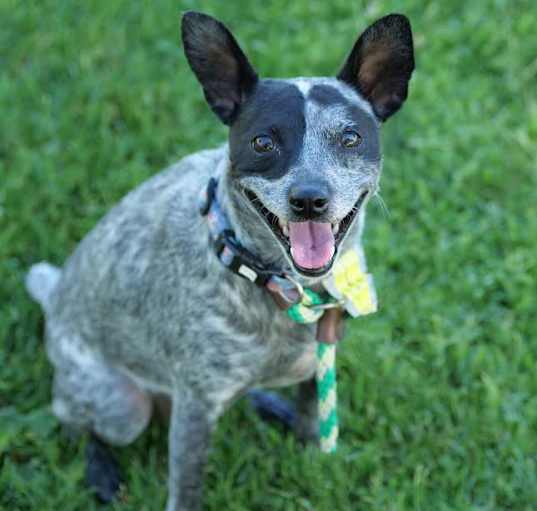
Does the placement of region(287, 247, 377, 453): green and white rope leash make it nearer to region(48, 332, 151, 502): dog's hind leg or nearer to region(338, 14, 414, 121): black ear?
region(338, 14, 414, 121): black ear

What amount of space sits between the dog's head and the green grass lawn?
1272mm

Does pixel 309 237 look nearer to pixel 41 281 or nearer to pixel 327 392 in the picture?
pixel 327 392

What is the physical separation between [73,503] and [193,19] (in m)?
2.08

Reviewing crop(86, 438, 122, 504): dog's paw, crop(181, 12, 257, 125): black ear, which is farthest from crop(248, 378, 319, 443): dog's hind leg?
crop(181, 12, 257, 125): black ear

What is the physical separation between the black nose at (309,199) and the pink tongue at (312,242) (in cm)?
10

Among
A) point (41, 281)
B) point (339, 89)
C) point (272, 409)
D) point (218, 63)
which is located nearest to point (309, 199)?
point (339, 89)

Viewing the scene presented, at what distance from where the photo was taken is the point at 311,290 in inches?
126

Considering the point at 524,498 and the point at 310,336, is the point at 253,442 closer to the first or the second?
the point at 310,336

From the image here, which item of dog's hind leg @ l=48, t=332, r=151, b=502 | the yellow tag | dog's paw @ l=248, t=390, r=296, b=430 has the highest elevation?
the yellow tag

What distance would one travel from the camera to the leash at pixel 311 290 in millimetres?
3092

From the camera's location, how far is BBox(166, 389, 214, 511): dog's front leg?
341 centimetres

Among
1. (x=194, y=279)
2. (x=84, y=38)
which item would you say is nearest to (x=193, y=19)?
(x=194, y=279)

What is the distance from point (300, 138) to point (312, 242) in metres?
0.34

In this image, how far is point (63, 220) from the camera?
4805mm
